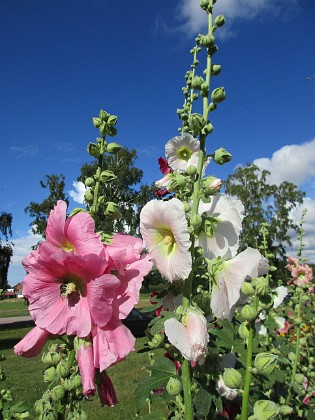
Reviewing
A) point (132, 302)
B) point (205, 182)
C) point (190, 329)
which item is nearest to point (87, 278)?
A: point (132, 302)

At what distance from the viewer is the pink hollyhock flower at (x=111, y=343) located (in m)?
0.94

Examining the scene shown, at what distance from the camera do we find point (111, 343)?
3.15ft

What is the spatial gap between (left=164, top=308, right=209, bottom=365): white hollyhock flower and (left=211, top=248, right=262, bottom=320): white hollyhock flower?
7 cm

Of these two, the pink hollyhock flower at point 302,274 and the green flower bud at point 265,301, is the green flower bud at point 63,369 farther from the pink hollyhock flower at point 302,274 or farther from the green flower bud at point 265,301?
the pink hollyhock flower at point 302,274

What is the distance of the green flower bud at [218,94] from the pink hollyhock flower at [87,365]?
90 cm

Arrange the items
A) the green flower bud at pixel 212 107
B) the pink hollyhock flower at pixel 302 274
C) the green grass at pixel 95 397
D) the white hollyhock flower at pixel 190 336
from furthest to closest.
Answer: the green grass at pixel 95 397, the pink hollyhock flower at pixel 302 274, the green flower bud at pixel 212 107, the white hollyhock flower at pixel 190 336

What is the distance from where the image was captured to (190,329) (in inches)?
42.8

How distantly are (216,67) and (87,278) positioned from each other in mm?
913

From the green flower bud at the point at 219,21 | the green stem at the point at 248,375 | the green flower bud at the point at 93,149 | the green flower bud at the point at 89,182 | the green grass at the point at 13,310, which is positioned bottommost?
the green grass at the point at 13,310

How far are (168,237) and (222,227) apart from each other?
0.19 meters

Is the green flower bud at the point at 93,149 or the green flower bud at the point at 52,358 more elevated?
the green flower bud at the point at 93,149

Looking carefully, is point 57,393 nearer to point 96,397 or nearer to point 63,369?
point 63,369

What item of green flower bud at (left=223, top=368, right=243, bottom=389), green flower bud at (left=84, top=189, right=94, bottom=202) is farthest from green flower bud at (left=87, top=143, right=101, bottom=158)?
green flower bud at (left=223, top=368, right=243, bottom=389)

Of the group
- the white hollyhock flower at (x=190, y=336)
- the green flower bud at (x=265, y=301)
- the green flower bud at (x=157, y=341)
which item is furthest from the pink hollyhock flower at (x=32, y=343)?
the green flower bud at (x=265, y=301)
